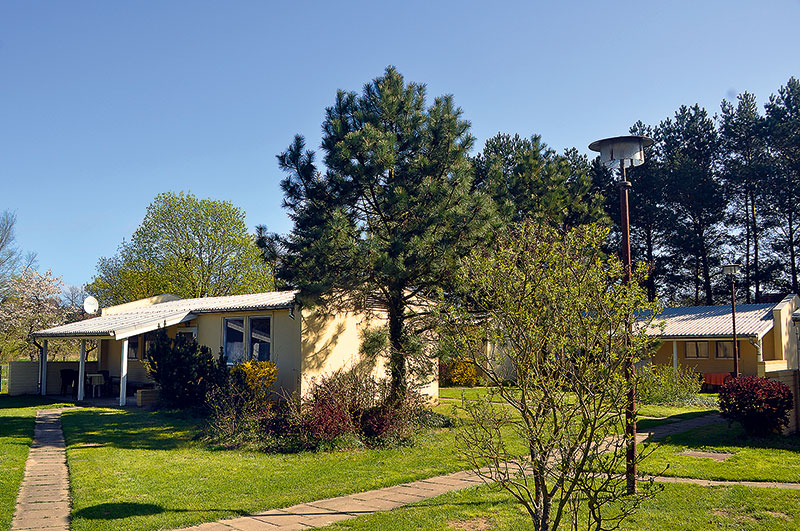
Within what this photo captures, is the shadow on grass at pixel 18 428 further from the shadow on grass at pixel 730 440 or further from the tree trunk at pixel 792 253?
the tree trunk at pixel 792 253

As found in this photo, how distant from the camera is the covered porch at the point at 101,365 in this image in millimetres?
18844

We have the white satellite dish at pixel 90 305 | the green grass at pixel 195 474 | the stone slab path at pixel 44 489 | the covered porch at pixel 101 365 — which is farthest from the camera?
the white satellite dish at pixel 90 305

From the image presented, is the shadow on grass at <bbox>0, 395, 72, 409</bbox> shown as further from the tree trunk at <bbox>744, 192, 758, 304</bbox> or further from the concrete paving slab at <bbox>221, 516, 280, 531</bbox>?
the tree trunk at <bbox>744, 192, 758, 304</bbox>

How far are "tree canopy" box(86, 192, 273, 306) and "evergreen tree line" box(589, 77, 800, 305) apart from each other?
20.8 metres

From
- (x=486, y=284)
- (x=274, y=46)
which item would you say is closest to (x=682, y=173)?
(x=274, y=46)

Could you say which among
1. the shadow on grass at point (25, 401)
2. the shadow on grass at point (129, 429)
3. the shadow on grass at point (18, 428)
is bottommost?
the shadow on grass at point (25, 401)

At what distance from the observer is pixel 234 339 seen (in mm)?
17141

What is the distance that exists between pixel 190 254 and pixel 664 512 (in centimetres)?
3005

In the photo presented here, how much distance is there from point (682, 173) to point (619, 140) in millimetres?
28152

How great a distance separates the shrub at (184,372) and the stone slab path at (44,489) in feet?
8.90

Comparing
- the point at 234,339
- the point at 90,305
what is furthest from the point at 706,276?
the point at 90,305

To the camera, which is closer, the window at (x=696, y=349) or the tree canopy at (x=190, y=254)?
the window at (x=696, y=349)

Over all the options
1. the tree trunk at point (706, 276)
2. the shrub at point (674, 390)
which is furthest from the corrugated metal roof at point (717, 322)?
the tree trunk at point (706, 276)

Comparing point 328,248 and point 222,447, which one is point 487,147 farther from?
point 222,447
